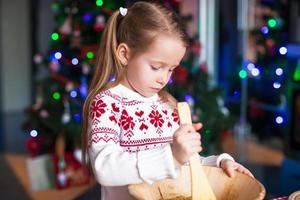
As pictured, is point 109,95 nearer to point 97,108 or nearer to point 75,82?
point 97,108

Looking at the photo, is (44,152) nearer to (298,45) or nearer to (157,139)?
(298,45)

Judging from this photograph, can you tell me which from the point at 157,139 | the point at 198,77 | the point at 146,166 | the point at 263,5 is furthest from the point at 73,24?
the point at 146,166

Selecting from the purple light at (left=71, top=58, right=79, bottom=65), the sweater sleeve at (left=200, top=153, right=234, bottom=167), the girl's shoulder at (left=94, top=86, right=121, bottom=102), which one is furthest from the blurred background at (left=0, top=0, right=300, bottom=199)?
the girl's shoulder at (left=94, top=86, right=121, bottom=102)

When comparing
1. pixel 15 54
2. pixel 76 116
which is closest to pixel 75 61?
pixel 76 116

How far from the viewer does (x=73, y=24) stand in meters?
3.04

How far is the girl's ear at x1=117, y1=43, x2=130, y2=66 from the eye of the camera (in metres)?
1.05

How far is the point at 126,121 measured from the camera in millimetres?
1044

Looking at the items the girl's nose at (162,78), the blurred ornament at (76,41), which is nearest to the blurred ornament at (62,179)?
the blurred ornament at (76,41)

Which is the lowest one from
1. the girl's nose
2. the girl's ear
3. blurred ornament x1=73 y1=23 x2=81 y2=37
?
the girl's nose

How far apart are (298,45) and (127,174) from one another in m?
2.31

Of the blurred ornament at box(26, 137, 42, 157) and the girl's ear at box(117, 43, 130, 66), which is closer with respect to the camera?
the girl's ear at box(117, 43, 130, 66)

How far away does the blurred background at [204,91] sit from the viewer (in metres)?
A: 3.01

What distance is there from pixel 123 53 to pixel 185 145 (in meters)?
0.28

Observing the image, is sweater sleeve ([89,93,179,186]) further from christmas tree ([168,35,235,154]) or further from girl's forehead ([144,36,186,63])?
christmas tree ([168,35,235,154])
